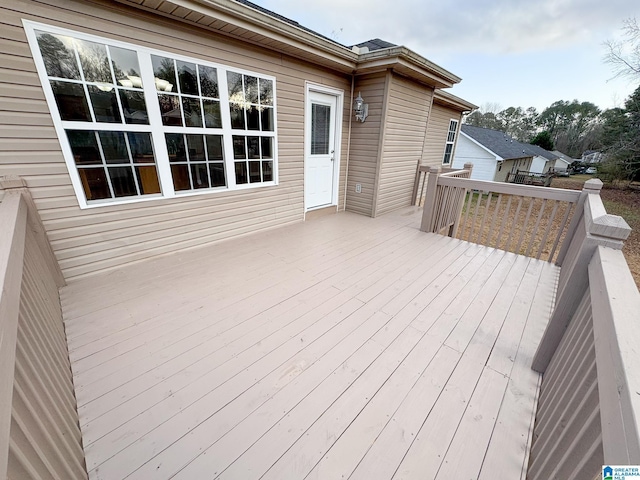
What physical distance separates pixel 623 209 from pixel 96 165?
1684 cm

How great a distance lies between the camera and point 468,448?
1192 mm

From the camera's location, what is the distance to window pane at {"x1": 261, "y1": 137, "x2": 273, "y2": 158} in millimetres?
3530

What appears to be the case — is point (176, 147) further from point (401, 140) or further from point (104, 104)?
point (401, 140)

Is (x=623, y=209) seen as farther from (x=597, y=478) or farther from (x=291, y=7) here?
(x=597, y=478)

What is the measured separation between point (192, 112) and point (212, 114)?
0.73ft

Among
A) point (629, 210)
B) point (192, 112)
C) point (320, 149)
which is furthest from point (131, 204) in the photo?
point (629, 210)

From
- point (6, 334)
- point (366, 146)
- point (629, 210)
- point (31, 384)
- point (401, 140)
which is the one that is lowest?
point (629, 210)

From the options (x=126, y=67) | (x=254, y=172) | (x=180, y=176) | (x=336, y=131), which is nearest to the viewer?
(x=126, y=67)

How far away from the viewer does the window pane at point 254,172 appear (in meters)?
3.49

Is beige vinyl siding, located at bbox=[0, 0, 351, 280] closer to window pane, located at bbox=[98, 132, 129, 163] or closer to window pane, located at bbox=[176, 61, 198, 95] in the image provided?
window pane, located at bbox=[176, 61, 198, 95]

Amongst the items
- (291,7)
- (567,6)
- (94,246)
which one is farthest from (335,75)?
(567,6)

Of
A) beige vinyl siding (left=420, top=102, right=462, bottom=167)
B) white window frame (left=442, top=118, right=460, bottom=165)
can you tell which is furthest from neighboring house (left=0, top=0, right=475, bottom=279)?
white window frame (left=442, top=118, right=460, bottom=165)

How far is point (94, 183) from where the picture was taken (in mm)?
2393

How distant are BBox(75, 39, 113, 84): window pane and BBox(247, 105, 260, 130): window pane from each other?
1.40 metres
